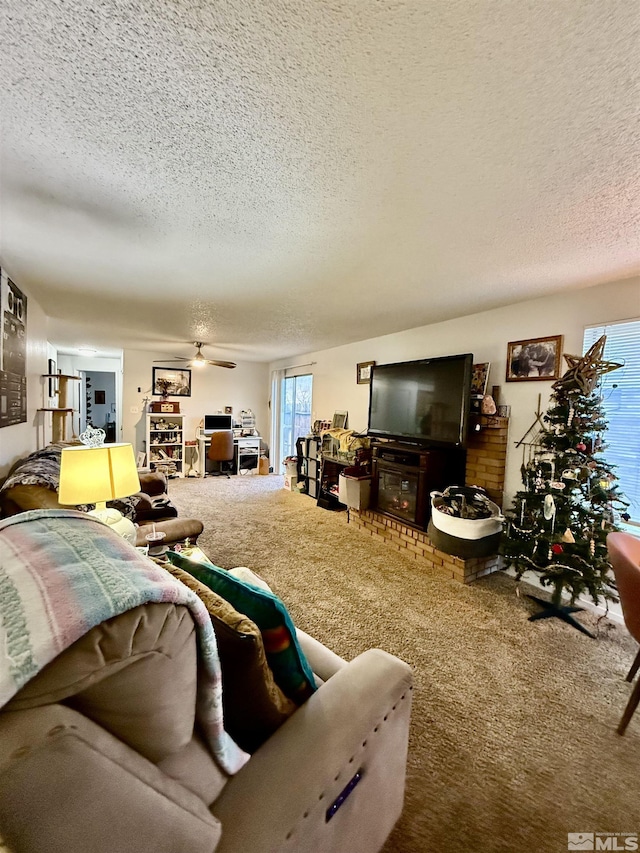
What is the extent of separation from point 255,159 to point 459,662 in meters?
2.60

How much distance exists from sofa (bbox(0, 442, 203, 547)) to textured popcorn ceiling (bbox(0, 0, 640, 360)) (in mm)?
1360

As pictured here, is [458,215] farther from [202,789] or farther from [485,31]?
[202,789]

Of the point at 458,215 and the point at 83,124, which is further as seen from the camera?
the point at 458,215

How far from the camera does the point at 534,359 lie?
9.15ft

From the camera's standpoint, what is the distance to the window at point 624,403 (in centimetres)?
231

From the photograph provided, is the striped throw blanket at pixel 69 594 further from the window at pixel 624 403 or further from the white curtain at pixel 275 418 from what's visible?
the white curtain at pixel 275 418

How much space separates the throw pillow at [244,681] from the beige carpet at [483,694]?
77 cm

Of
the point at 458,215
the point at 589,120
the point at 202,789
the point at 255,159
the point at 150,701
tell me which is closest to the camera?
the point at 150,701

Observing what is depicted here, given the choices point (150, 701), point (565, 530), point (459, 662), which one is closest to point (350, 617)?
point (459, 662)

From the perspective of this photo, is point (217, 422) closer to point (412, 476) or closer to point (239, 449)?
point (239, 449)

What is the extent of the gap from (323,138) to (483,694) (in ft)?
8.20

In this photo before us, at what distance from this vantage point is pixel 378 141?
3.78 feet

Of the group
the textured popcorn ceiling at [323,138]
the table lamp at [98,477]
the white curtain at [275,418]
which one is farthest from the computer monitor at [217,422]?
the table lamp at [98,477]

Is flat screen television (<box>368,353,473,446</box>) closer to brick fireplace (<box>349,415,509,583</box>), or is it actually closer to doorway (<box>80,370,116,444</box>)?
brick fireplace (<box>349,415,509,583</box>)
